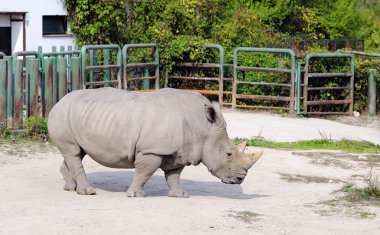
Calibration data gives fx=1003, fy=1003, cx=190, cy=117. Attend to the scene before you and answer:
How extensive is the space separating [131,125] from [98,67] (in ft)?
29.3

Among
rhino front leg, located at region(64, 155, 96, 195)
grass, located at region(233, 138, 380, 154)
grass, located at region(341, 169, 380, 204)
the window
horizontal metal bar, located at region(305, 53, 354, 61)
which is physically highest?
the window

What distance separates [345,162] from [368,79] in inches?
317

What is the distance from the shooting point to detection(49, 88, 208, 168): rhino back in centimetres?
1262

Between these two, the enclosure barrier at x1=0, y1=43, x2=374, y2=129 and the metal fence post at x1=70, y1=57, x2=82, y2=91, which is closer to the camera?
the enclosure barrier at x1=0, y1=43, x2=374, y2=129

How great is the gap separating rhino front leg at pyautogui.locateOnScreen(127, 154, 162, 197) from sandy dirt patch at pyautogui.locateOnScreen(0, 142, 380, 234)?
0.65ft

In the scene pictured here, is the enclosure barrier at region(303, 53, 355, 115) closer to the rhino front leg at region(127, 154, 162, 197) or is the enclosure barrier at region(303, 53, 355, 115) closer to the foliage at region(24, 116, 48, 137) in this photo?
the foliage at region(24, 116, 48, 137)

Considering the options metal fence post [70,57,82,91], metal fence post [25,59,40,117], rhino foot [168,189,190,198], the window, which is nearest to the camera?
rhino foot [168,189,190,198]

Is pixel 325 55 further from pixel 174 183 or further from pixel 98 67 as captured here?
pixel 174 183

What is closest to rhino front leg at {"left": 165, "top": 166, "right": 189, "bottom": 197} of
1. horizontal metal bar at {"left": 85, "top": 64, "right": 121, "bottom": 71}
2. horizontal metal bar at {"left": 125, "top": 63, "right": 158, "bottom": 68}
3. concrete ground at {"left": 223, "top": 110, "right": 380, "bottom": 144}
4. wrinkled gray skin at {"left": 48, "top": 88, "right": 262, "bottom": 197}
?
wrinkled gray skin at {"left": 48, "top": 88, "right": 262, "bottom": 197}

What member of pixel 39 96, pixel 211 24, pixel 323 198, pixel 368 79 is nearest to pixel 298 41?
pixel 211 24

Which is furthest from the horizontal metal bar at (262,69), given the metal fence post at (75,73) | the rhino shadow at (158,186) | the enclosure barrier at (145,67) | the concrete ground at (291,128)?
the rhino shadow at (158,186)

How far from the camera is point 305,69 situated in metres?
23.6

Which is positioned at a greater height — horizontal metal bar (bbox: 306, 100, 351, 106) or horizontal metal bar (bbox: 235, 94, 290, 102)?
horizontal metal bar (bbox: 235, 94, 290, 102)

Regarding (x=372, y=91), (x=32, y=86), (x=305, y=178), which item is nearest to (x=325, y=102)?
(x=372, y=91)
